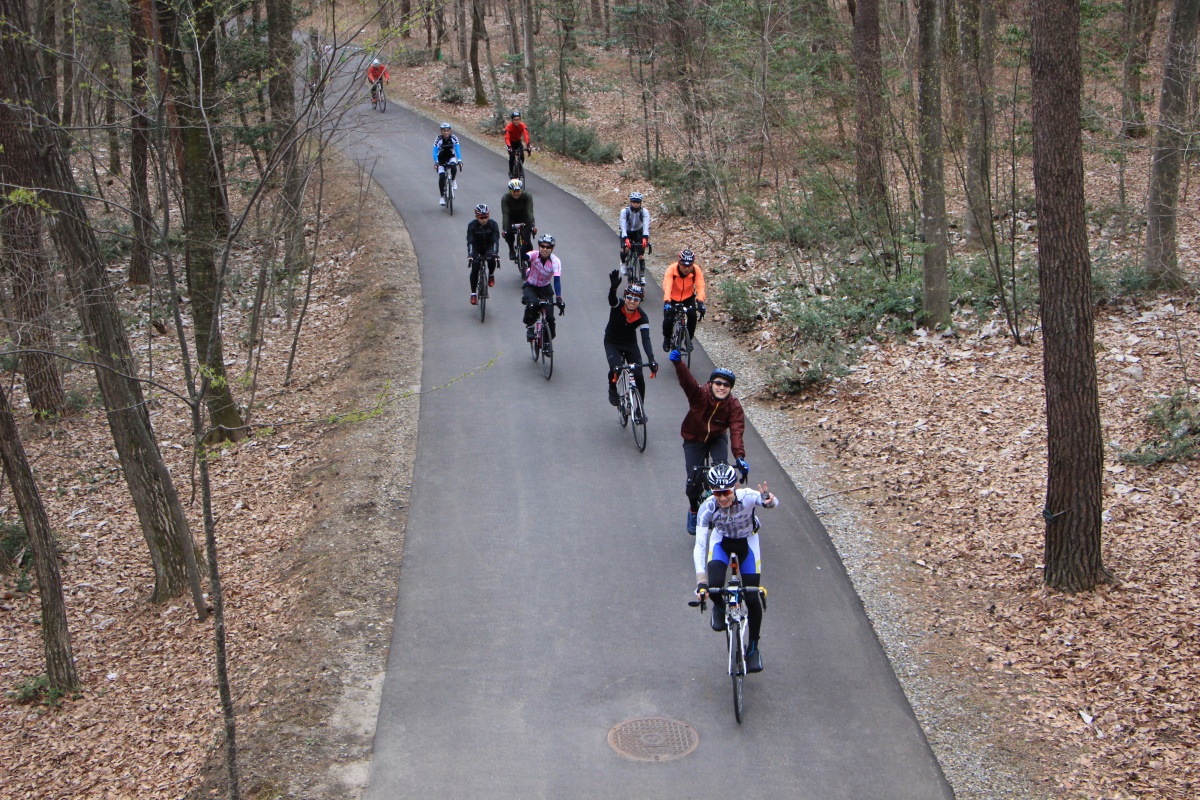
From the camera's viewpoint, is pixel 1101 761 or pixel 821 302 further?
pixel 821 302

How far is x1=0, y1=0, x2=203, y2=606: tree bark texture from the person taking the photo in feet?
30.7

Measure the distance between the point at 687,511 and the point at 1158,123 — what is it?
870 centimetres

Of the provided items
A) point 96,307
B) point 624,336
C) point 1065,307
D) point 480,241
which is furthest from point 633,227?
point 96,307

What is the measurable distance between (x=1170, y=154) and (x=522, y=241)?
11115 millimetres

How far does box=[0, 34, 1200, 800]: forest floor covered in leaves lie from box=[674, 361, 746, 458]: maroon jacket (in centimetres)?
192

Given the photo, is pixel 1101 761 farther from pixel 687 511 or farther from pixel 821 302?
pixel 821 302

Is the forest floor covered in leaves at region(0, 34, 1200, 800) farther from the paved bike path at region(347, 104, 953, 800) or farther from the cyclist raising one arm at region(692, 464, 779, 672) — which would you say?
the cyclist raising one arm at region(692, 464, 779, 672)

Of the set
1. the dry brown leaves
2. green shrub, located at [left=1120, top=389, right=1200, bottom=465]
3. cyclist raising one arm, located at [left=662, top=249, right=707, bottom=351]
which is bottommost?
the dry brown leaves

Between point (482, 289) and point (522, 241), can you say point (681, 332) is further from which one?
point (522, 241)

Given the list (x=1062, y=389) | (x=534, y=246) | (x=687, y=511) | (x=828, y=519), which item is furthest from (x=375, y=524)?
(x=534, y=246)

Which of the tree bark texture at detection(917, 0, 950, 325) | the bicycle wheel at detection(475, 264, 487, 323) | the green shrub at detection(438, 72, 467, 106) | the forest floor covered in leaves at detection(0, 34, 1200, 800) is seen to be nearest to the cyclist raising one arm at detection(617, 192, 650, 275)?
the forest floor covered in leaves at detection(0, 34, 1200, 800)

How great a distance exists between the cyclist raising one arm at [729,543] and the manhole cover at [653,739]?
73 centimetres

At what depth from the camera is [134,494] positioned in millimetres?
10695

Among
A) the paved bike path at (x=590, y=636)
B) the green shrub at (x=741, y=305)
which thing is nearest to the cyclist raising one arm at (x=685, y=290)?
the paved bike path at (x=590, y=636)
